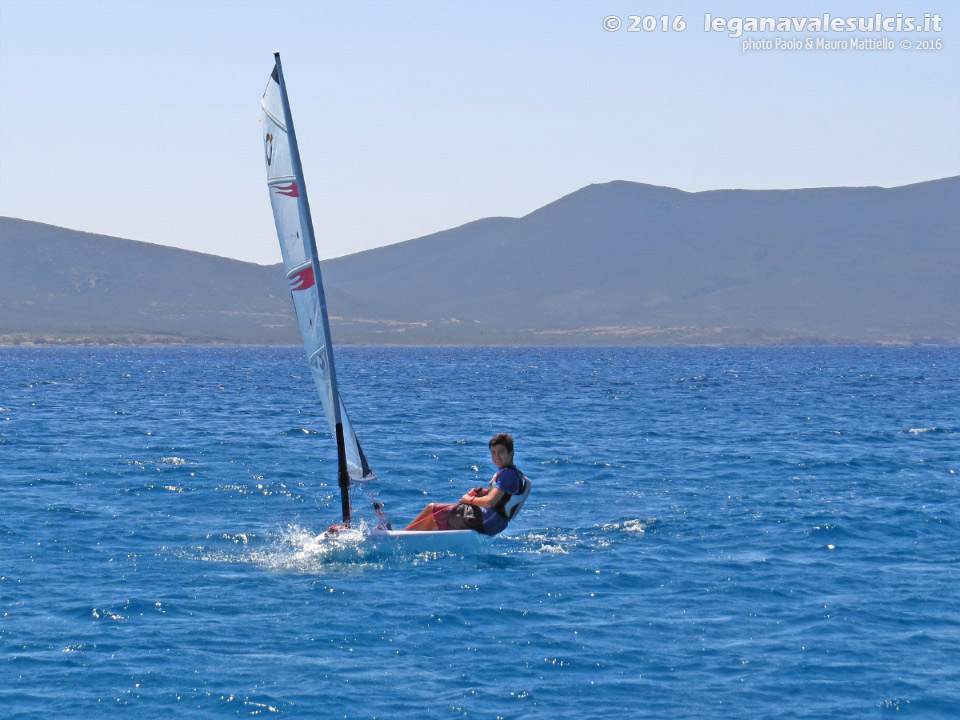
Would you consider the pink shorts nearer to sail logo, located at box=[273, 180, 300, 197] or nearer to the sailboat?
the sailboat

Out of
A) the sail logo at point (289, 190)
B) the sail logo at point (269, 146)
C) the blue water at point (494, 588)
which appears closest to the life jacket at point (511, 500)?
the blue water at point (494, 588)

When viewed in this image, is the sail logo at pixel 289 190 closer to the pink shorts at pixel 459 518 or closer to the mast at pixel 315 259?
the mast at pixel 315 259

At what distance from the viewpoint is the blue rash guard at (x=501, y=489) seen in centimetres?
2080

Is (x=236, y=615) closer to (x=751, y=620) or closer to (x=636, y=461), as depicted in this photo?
(x=751, y=620)

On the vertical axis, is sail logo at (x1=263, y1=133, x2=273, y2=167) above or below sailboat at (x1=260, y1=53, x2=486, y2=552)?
above

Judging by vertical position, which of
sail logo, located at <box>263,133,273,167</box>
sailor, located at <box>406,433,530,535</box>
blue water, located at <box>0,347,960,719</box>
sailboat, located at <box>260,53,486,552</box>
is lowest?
blue water, located at <box>0,347,960,719</box>

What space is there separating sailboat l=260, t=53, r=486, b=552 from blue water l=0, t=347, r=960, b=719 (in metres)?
0.42

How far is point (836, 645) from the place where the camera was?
15.1m

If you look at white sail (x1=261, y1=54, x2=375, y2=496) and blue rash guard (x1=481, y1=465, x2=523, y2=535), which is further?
blue rash guard (x1=481, y1=465, x2=523, y2=535)

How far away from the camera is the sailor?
20.9 metres

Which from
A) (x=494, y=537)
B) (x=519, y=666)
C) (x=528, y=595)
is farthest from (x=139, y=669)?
(x=494, y=537)

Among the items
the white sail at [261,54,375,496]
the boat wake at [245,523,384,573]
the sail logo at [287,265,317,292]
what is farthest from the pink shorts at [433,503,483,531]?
the sail logo at [287,265,317,292]

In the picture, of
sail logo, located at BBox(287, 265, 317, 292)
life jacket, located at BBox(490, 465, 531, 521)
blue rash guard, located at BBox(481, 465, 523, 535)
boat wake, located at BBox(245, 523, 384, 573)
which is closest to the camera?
sail logo, located at BBox(287, 265, 317, 292)

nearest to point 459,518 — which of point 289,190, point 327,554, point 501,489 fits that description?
point 501,489
